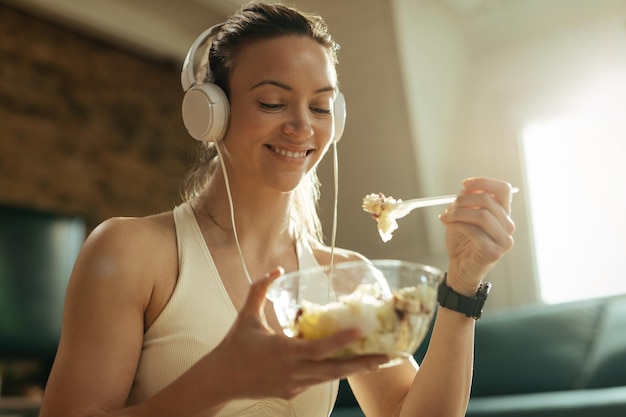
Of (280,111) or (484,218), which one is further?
(280,111)

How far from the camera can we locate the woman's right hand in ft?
2.39

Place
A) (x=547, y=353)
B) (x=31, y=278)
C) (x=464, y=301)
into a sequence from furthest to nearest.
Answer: (x=31, y=278), (x=547, y=353), (x=464, y=301)

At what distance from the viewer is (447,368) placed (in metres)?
1.18

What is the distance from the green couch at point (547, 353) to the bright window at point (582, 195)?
64cm

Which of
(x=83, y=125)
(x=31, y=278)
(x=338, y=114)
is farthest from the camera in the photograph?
(x=83, y=125)

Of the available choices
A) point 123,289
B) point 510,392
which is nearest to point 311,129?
point 123,289

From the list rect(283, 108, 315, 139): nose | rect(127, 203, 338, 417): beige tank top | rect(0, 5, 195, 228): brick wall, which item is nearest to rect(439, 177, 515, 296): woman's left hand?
rect(283, 108, 315, 139): nose

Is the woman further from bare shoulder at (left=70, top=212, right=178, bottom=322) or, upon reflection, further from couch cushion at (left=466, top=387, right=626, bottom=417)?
couch cushion at (left=466, top=387, right=626, bottom=417)

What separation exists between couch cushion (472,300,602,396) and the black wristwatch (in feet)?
5.05

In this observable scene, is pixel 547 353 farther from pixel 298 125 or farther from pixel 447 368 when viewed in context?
pixel 298 125

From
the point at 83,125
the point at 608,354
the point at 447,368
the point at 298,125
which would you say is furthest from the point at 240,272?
the point at 83,125

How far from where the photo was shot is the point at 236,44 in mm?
1371

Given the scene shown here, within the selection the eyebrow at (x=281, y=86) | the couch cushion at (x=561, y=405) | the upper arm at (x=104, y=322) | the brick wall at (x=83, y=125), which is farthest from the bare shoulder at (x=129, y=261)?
the brick wall at (x=83, y=125)

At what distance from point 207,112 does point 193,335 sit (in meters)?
0.41
